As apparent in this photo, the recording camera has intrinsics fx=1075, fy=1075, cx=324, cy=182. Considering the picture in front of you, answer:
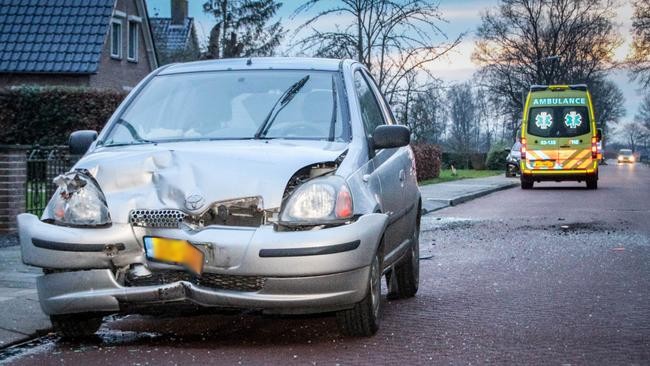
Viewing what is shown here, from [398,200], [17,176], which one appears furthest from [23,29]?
[398,200]

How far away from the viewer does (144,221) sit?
5.59 meters

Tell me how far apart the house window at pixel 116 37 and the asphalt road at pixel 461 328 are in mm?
30145

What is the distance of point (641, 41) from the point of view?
179 feet

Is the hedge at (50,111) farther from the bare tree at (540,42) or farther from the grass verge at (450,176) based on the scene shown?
the bare tree at (540,42)

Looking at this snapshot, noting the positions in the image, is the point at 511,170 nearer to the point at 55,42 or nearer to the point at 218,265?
the point at 55,42

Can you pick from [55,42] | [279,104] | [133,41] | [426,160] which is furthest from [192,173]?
[133,41]

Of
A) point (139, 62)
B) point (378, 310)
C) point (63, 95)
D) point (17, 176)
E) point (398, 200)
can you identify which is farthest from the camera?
point (139, 62)

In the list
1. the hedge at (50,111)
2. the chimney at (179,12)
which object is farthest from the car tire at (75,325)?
the chimney at (179,12)

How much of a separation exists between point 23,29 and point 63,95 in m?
9.98

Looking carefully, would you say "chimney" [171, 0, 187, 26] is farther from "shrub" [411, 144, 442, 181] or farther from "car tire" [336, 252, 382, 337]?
"car tire" [336, 252, 382, 337]

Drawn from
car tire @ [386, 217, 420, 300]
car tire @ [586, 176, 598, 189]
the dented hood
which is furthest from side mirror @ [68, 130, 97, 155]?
car tire @ [586, 176, 598, 189]

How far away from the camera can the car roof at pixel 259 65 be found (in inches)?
A: 278

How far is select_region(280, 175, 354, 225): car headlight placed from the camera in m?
5.59

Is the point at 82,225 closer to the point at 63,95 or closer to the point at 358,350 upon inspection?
the point at 358,350
